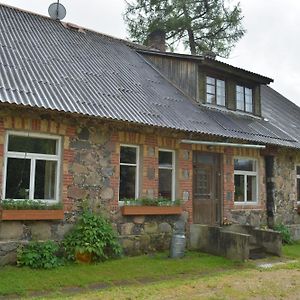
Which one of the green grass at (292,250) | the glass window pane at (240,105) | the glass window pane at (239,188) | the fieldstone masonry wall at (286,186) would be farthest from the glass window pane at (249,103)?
the green grass at (292,250)

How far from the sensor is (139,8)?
1046 inches

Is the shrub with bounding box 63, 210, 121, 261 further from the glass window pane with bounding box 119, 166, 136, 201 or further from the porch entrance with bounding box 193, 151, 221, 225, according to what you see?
the porch entrance with bounding box 193, 151, 221, 225

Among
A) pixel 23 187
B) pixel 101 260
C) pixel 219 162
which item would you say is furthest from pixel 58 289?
pixel 219 162

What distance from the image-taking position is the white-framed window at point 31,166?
9461 millimetres

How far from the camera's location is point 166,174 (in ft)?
40.1

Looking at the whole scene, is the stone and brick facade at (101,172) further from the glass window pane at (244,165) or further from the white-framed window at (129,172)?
the glass window pane at (244,165)

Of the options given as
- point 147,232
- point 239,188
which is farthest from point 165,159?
point 239,188

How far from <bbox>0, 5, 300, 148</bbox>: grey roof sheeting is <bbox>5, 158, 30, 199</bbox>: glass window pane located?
1476 millimetres

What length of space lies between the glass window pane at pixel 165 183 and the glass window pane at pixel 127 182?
3.03 ft

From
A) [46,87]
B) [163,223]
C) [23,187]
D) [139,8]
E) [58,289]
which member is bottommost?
[58,289]

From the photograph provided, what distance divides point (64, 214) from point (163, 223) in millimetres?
2978

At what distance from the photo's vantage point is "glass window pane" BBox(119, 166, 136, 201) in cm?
1118

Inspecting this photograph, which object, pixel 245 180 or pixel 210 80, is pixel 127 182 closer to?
pixel 245 180

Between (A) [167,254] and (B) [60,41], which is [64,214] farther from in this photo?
(B) [60,41]
